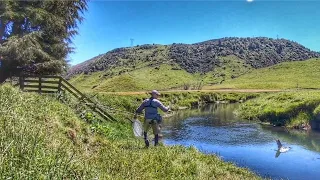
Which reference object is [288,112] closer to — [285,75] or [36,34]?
[36,34]

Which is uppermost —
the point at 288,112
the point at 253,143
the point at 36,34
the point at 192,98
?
the point at 36,34

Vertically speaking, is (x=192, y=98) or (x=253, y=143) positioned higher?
(x=192, y=98)

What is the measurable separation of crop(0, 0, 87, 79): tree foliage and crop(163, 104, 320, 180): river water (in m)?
11.8

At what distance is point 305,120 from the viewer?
41.1 m

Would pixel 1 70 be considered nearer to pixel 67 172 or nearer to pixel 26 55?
pixel 26 55

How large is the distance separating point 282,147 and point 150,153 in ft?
54.8

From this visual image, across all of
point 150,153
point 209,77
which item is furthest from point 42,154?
point 209,77

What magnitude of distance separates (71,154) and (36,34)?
55.7ft

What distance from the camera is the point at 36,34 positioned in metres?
26.1

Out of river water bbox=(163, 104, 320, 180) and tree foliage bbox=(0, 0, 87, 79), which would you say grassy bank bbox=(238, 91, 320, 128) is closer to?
river water bbox=(163, 104, 320, 180)

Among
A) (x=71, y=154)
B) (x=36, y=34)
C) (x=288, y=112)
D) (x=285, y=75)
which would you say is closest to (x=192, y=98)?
(x=288, y=112)

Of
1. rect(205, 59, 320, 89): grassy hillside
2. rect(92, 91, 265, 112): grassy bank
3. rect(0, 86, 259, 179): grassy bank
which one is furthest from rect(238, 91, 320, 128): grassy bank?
rect(205, 59, 320, 89): grassy hillside

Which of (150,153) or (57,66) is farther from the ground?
(57,66)

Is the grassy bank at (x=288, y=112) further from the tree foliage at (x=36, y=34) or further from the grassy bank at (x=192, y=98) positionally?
the tree foliage at (x=36, y=34)
